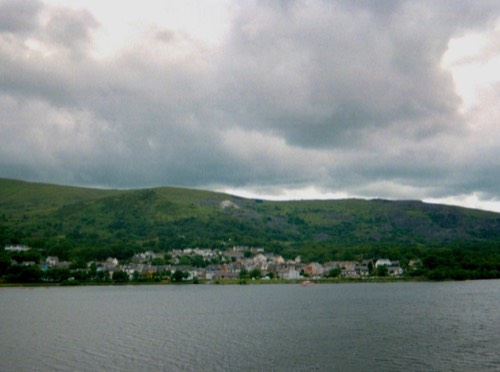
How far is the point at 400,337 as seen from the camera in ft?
162

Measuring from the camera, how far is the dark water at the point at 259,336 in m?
39.5

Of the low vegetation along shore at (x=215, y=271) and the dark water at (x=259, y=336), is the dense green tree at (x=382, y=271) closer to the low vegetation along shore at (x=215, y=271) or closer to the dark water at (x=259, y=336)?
the low vegetation along shore at (x=215, y=271)

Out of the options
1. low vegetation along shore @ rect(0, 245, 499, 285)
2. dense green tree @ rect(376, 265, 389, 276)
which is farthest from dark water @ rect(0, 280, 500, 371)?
dense green tree @ rect(376, 265, 389, 276)

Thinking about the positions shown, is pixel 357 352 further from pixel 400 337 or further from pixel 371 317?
pixel 371 317

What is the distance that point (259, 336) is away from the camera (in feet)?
173

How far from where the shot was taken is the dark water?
39.5 metres

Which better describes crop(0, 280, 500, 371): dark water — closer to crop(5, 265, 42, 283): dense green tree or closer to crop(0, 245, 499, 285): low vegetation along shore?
crop(5, 265, 42, 283): dense green tree

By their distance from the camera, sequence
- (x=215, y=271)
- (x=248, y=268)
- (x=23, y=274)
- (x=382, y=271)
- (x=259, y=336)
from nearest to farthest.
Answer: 1. (x=259, y=336)
2. (x=23, y=274)
3. (x=382, y=271)
4. (x=215, y=271)
5. (x=248, y=268)

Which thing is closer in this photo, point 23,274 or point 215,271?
point 23,274

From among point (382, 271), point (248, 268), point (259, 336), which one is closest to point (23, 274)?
point (248, 268)

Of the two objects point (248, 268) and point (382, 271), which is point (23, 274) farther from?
point (382, 271)

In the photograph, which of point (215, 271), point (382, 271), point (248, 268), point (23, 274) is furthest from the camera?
point (248, 268)

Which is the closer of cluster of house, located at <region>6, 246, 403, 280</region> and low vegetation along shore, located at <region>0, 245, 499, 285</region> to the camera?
low vegetation along shore, located at <region>0, 245, 499, 285</region>

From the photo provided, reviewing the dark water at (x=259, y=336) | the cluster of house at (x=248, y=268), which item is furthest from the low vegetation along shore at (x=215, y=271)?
the dark water at (x=259, y=336)
